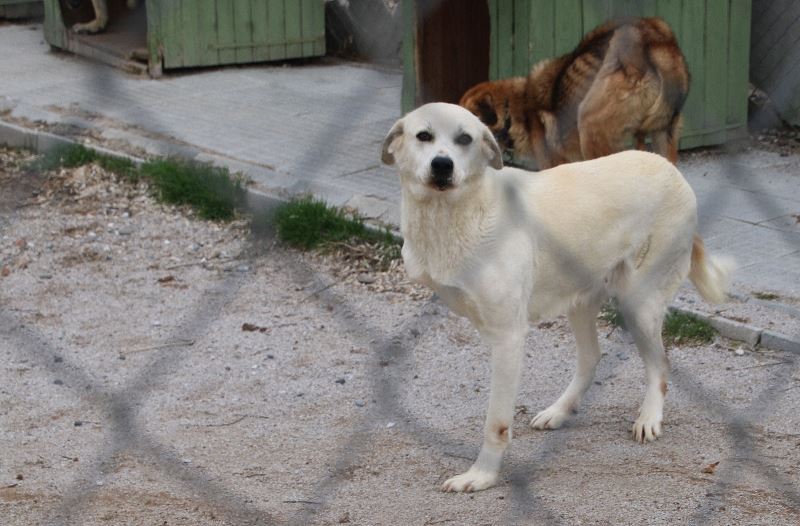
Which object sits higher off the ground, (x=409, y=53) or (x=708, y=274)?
(x=409, y=53)

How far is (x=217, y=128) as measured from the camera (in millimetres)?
6719

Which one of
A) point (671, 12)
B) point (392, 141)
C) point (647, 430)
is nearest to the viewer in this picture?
point (392, 141)

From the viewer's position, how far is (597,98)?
5.19 m

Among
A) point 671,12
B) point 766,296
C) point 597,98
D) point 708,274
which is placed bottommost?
point 766,296

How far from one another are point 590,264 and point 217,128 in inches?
147

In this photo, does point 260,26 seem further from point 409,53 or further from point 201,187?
point 201,187

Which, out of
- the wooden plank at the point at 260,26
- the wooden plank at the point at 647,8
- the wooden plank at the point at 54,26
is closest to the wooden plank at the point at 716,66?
the wooden plank at the point at 647,8

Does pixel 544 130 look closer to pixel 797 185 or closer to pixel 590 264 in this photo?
pixel 797 185

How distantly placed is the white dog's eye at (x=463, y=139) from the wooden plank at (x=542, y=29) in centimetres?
305

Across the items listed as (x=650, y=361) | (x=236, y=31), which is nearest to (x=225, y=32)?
(x=236, y=31)

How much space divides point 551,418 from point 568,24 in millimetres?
2798

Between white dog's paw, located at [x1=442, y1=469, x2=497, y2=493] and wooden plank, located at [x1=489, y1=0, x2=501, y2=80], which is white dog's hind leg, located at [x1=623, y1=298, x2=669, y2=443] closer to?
white dog's paw, located at [x1=442, y1=469, x2=497, y2=493]

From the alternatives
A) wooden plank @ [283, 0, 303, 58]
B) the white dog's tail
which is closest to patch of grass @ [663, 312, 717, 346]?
the white dog's tail

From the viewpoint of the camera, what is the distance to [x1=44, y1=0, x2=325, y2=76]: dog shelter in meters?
8.05
